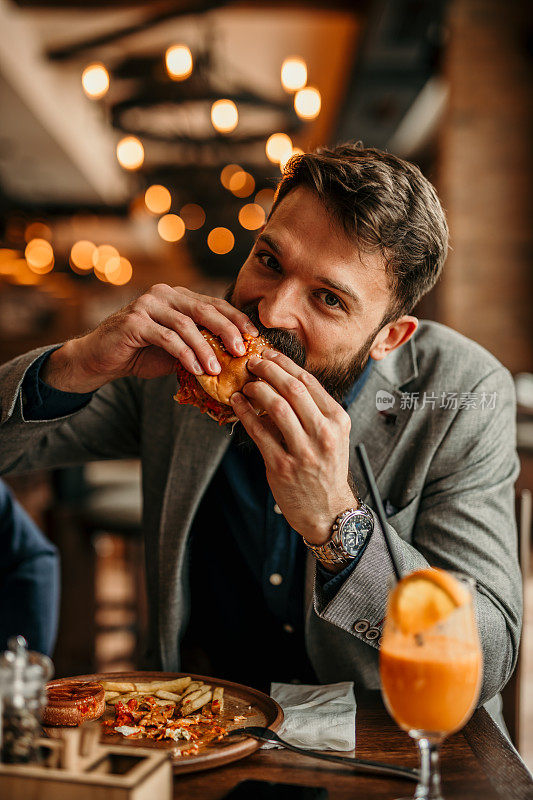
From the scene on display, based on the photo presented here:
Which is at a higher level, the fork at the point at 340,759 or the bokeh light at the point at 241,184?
the bokeh light at the point at 241,184

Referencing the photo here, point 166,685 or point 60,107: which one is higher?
point 60,107

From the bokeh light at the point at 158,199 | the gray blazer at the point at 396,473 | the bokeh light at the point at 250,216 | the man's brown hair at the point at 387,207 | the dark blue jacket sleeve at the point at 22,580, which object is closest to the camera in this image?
the gray blazer at the point at 396,473

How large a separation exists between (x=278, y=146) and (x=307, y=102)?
939 millimetres

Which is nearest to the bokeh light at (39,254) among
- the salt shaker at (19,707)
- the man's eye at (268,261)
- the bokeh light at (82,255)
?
the bokeh light at (82,255)

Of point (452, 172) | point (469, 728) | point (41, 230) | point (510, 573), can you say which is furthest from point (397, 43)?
point (469, 728)

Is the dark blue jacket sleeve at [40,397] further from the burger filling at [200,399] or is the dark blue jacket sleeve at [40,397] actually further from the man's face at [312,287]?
the man's face at [312,287]

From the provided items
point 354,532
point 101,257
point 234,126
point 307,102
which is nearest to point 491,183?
point 307,102

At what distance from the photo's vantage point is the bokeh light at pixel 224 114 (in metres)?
4.74

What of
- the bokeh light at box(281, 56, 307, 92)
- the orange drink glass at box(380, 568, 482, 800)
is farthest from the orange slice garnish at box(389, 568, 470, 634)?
the bokeh light at box(281, 56, 307, 92)

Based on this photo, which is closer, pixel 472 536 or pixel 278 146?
pixel 472 536

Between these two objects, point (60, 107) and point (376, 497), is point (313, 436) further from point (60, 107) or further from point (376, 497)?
point (60, 107)

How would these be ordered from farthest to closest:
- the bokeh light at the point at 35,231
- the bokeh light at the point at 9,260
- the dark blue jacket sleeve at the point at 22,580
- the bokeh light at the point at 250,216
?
the bokeh light at the point at 35,231 → the bokeh light at the point at 250,216 → the bokeh light at the point at 9,260 → the dark blue jacket sleeve at the point at 22,580

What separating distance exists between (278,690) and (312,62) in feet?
24.9

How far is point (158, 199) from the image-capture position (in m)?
6.99
